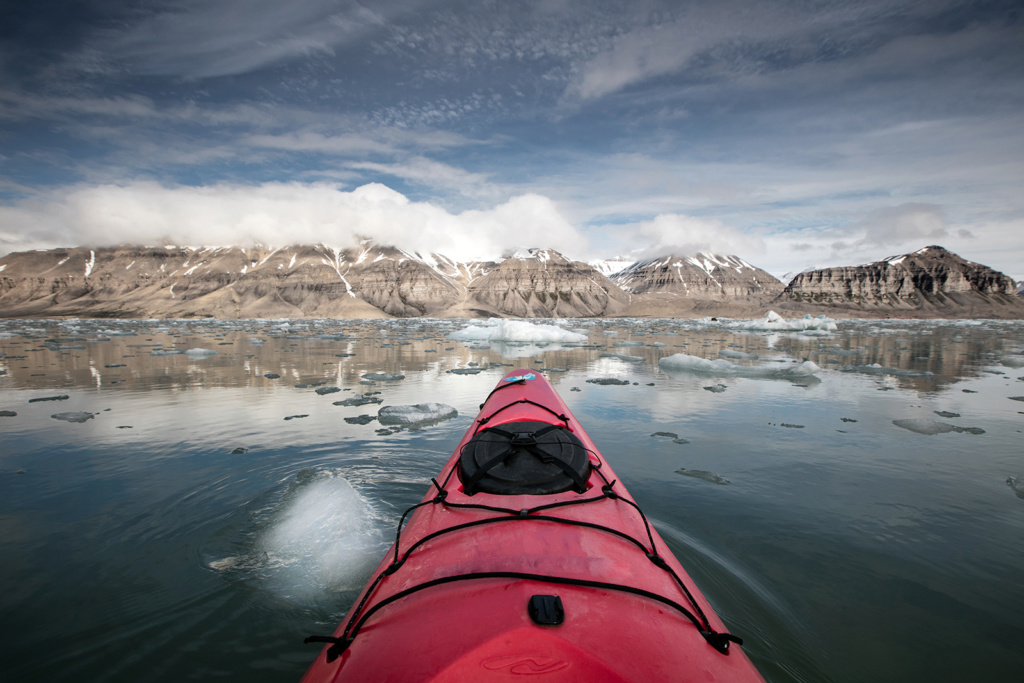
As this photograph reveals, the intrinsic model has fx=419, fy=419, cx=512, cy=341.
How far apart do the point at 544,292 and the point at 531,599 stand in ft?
465

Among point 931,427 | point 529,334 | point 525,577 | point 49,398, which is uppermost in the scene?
point 529,334

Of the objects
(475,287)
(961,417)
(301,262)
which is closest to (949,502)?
(961,417)

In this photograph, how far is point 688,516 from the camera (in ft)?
12.5

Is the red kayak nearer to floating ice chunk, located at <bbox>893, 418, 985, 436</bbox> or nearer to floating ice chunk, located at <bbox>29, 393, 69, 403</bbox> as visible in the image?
floating ice chunk, located at <bbox>893, 418, 985, 436</bbox>

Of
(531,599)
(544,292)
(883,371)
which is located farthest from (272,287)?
(531,599)

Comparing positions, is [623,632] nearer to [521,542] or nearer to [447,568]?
[521,542]

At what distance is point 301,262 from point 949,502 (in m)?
165

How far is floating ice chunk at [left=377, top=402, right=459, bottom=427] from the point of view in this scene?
6.60 meters

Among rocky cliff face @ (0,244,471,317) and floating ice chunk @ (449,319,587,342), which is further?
rocky cliff face @ (0,244,471,317)

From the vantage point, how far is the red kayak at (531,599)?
4.50 ft

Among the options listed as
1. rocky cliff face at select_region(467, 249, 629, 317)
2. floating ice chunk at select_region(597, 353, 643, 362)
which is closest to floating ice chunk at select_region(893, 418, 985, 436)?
floating ice chunk at select_region(597, 353, 643, 362)

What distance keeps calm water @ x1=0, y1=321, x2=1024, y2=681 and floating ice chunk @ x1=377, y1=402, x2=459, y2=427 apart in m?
0.25

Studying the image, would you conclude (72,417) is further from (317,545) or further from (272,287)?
(272,287)

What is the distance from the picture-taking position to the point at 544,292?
14188 centimetres
